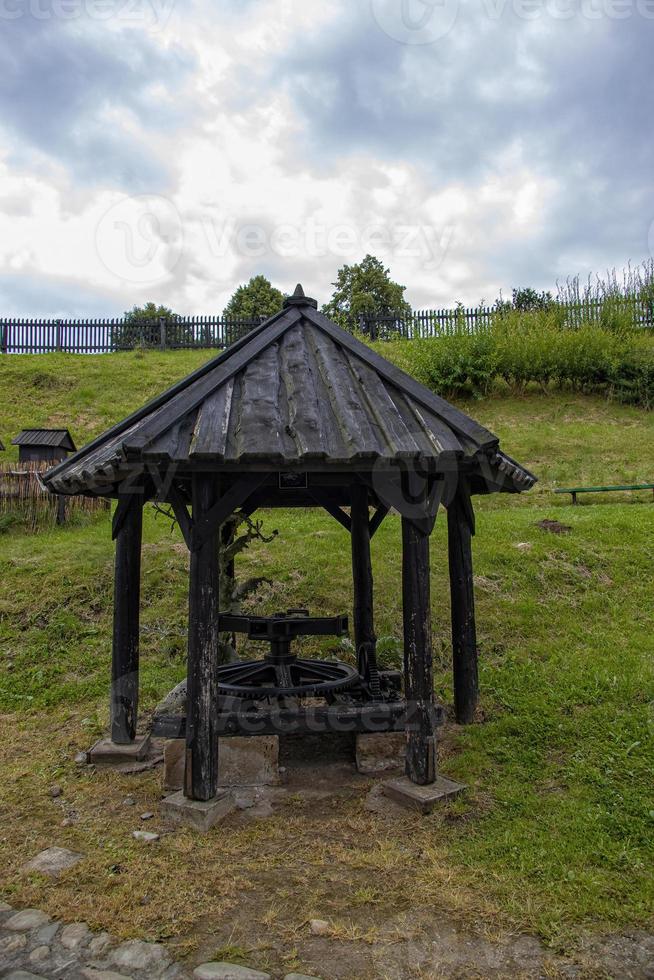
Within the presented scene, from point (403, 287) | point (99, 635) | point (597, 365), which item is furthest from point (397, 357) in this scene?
point (403, 287)

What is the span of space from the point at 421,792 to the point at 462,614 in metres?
1.90

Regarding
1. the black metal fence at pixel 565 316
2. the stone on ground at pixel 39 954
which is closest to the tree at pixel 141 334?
the black metal fence at pixel 565 316

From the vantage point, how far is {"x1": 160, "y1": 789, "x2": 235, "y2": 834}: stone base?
4.40 meters

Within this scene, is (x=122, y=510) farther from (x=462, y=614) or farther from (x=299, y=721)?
(x=462, y=614)

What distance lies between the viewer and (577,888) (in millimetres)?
3568

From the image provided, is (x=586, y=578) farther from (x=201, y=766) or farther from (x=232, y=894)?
(x=232, y=894)

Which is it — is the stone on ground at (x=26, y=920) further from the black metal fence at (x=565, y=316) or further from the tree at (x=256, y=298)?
the tree at (x=256, y=298)

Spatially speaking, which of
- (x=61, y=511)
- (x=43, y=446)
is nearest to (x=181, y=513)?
(x=61, y=511)

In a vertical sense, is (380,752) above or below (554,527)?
below

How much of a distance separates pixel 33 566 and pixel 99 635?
2.03 meters

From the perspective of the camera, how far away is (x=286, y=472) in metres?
4.68

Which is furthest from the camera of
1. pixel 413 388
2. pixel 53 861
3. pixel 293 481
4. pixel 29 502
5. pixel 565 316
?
pixel 565 316

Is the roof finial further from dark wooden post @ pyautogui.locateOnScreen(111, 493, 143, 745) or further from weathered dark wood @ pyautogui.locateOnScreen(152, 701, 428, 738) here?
weathered dark wood @ pyautogui.locateOnScreen(152, 701, 428, 738)

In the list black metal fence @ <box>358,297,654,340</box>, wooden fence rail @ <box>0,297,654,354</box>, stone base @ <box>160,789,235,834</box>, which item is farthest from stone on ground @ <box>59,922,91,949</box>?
wooden fence rail @ <box>0,297,654,354</box>
